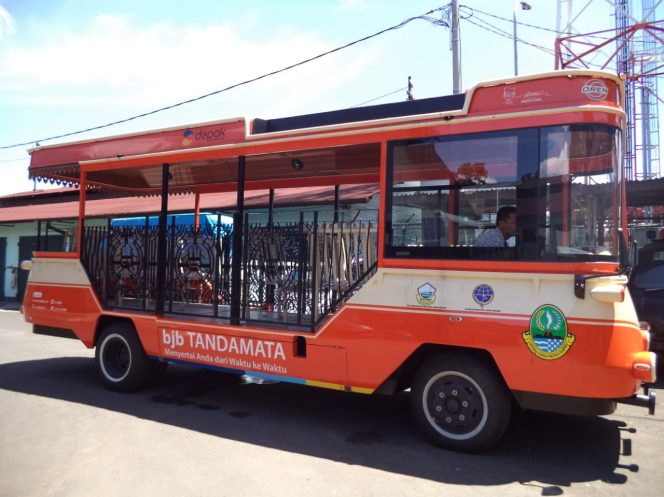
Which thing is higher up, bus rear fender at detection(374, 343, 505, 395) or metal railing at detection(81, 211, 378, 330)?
metal railing at detection(81, 211, 378, 330)

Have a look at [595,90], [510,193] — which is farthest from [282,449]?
[595,90]

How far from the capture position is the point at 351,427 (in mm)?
5082

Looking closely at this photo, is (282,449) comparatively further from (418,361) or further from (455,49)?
(455,49)

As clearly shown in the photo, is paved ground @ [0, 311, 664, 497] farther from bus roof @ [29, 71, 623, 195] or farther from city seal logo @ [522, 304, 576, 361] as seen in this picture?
bus roof @ [29, 71, 623, 195]

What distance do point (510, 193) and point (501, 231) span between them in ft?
1.04

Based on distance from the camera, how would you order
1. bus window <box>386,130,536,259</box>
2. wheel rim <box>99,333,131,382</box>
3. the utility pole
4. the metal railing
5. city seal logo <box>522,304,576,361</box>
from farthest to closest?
the utility pole, wheel rim <box>99,333,131,382</box>, the metal railing, bus window <box>386,130,536,259</box>, city seal logo <box>522,304,576,361</box>

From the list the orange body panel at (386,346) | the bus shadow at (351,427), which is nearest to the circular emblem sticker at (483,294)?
the orange body panel at (386,346)

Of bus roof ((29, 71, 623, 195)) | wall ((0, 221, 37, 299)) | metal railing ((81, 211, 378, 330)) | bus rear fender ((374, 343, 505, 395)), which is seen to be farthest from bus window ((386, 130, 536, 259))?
wall ((0, 221, 37, 299))

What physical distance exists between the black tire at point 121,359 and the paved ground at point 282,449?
159 mm

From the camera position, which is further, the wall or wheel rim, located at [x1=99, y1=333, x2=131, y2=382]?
the wall

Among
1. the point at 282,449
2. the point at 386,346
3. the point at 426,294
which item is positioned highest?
the point at 426,294

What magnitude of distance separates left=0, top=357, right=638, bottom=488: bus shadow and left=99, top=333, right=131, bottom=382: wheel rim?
27 centimetres

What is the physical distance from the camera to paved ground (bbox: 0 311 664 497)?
3.74 meters

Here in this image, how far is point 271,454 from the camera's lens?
4.34 metres
